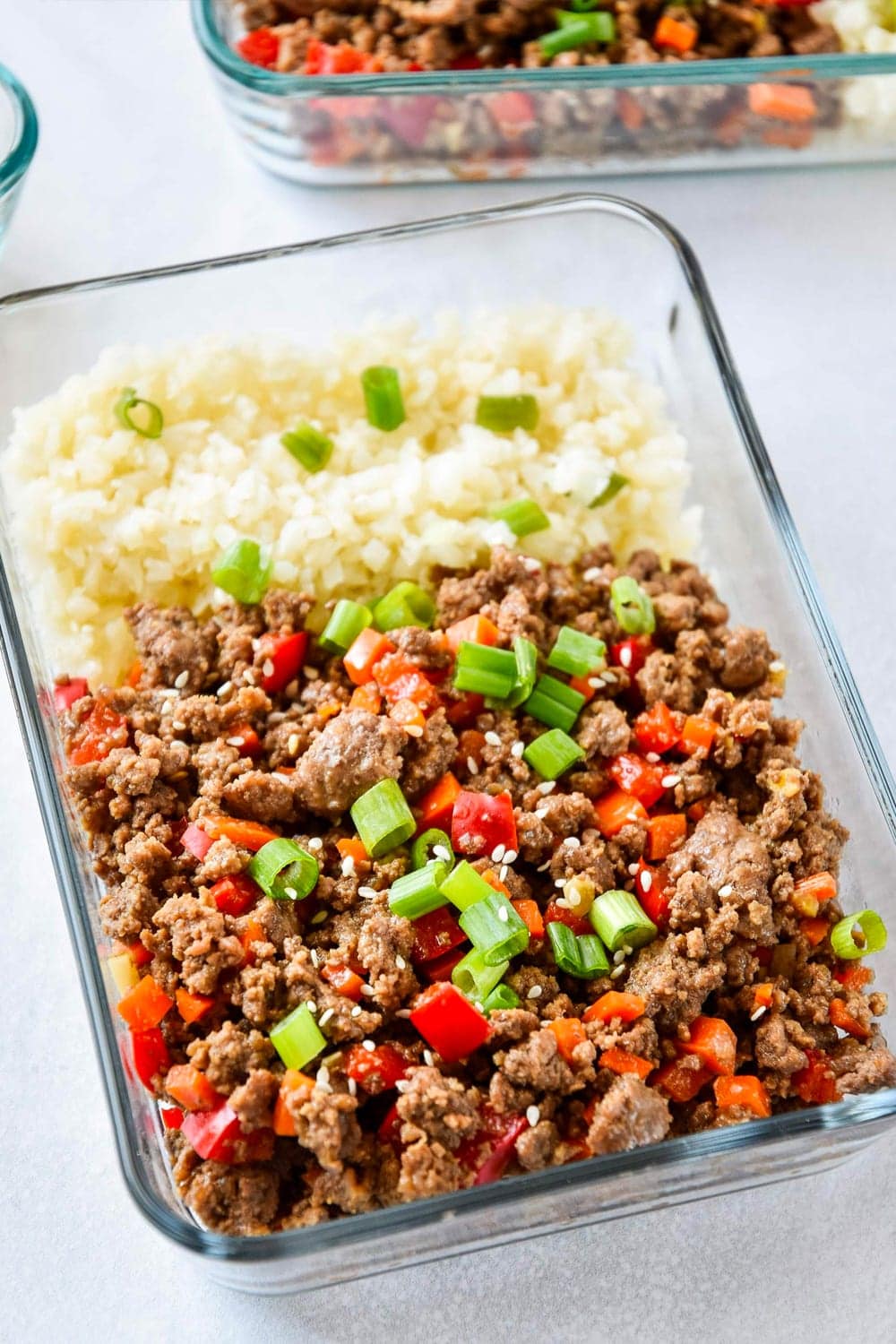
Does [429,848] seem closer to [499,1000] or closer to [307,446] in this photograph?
[499,1000]

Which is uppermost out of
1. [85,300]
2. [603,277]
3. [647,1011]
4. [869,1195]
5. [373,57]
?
[373,57]

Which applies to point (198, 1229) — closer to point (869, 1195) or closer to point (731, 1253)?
point (731, 1253)

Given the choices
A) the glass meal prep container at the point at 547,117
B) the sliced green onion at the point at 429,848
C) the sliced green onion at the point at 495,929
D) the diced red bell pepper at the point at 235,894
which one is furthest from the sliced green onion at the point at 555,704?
the glass meal prep container at the point at 547,117

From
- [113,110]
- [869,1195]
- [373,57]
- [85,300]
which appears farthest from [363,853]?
[113,110]

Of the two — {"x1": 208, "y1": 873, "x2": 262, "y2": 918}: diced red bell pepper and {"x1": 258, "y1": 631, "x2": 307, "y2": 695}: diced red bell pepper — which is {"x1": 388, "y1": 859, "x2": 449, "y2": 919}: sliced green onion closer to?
{"x1": 208, "y1": 873, "x2": 262, "y2": 918}: diced red bell pepper

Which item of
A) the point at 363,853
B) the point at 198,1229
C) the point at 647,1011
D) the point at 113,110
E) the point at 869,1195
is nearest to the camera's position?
the point at 198,1229

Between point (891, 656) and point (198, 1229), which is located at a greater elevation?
point (891, 656)

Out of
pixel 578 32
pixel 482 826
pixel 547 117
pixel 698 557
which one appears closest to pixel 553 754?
pixel 482 826

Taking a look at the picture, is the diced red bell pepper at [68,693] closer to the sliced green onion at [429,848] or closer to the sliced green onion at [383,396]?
the sliced green onion at [429,848]
